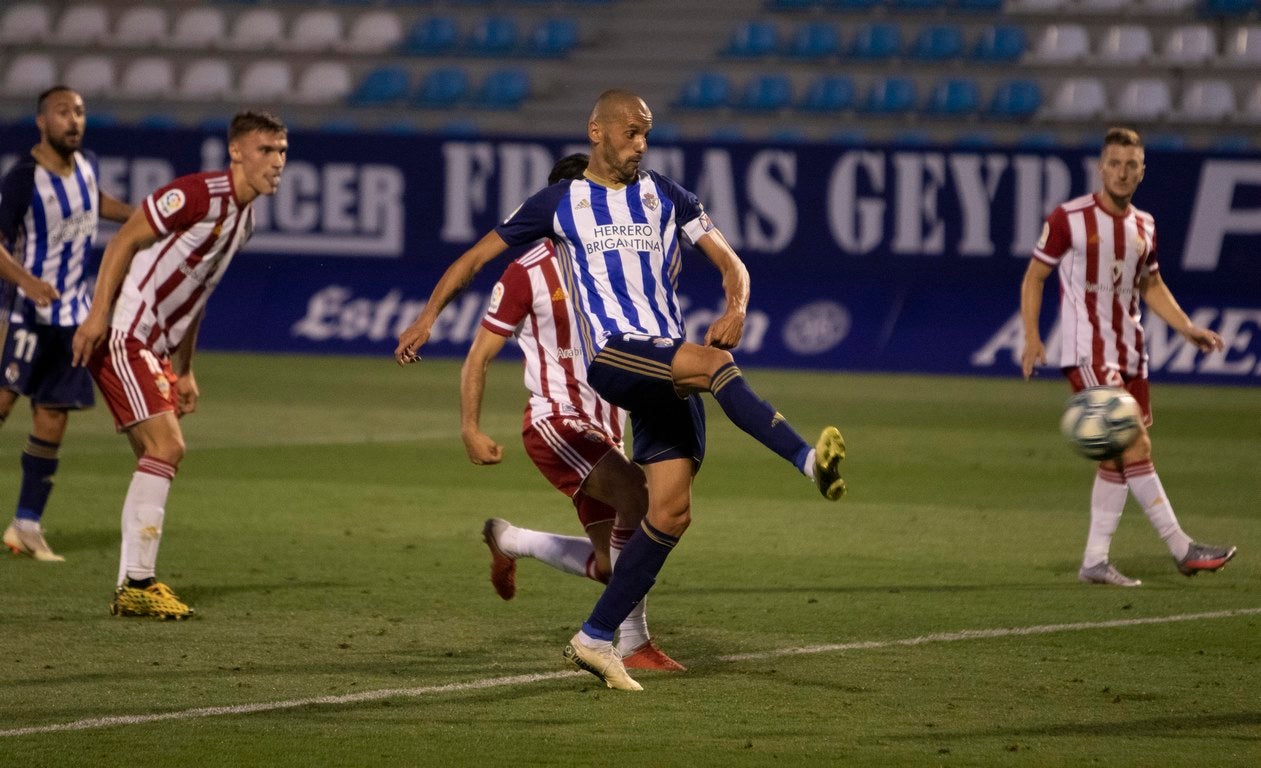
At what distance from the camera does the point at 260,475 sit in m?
11.4

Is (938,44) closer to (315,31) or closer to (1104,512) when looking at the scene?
(315,31)

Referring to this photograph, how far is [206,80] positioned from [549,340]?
18.2 metres

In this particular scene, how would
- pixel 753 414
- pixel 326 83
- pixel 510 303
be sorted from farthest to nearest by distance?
pixel 326 83, pixel 510 303, pixel 753 414

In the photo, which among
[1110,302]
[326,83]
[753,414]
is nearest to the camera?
[753,414]

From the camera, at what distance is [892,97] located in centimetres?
2186

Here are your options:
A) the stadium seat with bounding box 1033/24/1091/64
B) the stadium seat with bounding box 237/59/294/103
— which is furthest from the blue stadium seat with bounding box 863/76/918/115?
the stadium seat with bounding box 237/59/294/103

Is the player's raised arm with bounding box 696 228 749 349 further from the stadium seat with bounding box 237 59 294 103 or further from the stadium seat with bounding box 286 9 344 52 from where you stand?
the stadium seat with bounding box 286 9 344 52

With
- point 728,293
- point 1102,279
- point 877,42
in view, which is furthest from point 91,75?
point 728,293

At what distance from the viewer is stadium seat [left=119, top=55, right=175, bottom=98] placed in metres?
24.0

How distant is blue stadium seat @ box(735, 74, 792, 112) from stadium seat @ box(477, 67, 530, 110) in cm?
270

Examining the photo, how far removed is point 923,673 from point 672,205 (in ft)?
5.75

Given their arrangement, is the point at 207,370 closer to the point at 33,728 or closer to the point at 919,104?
the point at 919,104

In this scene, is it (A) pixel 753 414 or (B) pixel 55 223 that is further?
(B) pixel 55 223

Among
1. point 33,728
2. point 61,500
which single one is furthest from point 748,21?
point 33,728
